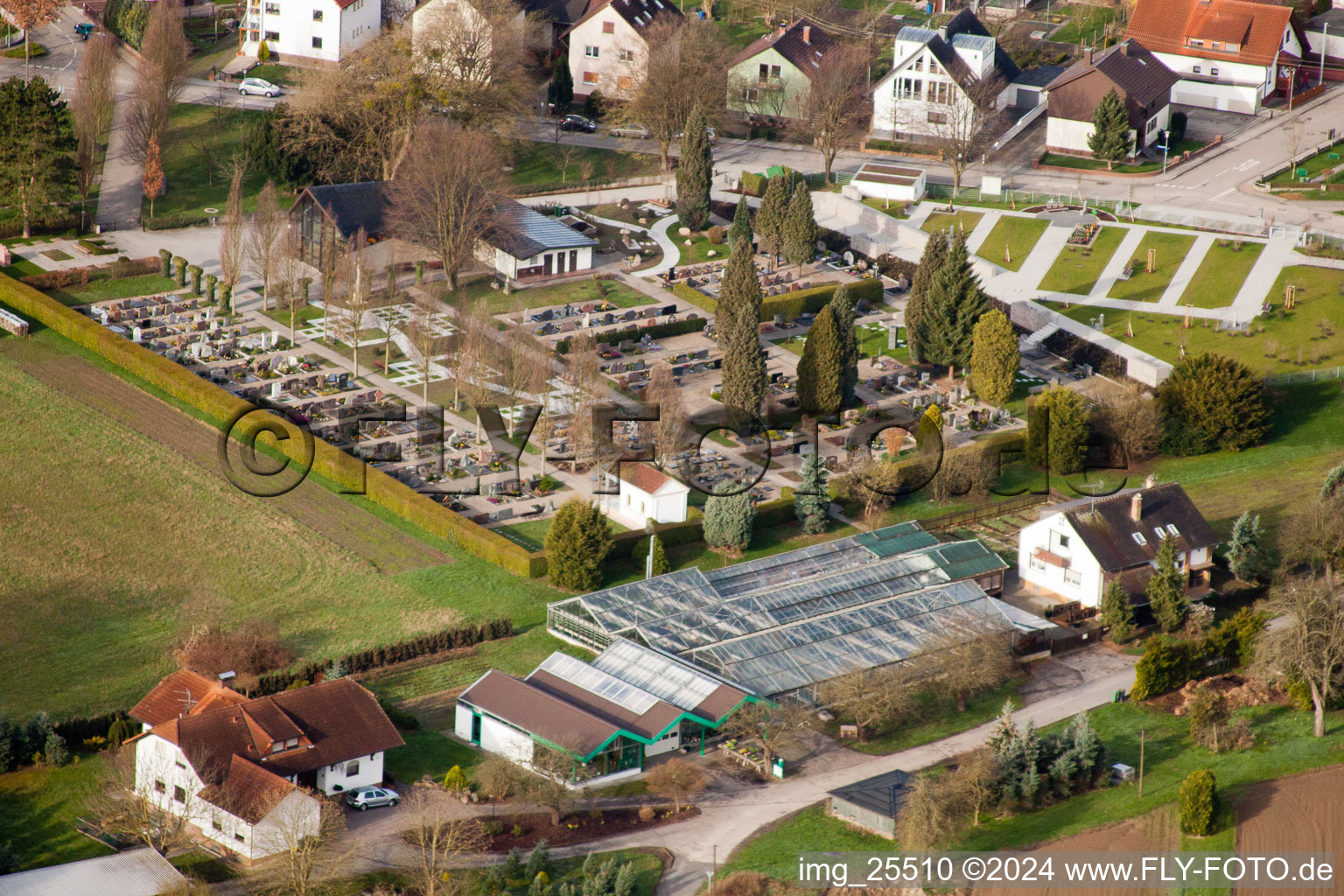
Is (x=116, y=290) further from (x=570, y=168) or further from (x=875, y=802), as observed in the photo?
(x=875, y=802)

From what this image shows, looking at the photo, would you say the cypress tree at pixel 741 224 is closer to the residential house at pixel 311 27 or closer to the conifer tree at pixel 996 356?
the conifer tree at pixel 996 356

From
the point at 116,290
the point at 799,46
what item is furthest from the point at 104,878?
the point at 799,46

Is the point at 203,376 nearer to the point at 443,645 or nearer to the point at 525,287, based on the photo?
the point at 525,287

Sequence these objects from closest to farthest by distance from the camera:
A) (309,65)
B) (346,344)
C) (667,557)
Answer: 1. (667,557)
2. (346,344)
3. (309,65)

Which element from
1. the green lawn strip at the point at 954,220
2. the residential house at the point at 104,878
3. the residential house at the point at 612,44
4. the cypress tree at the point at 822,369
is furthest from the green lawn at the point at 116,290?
the residential house at the point at 104,878

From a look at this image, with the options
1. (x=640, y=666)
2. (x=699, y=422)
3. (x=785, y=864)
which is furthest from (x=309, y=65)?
(x=785, y=864)

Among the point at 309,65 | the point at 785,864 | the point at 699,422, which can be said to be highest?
the point at 309,65
